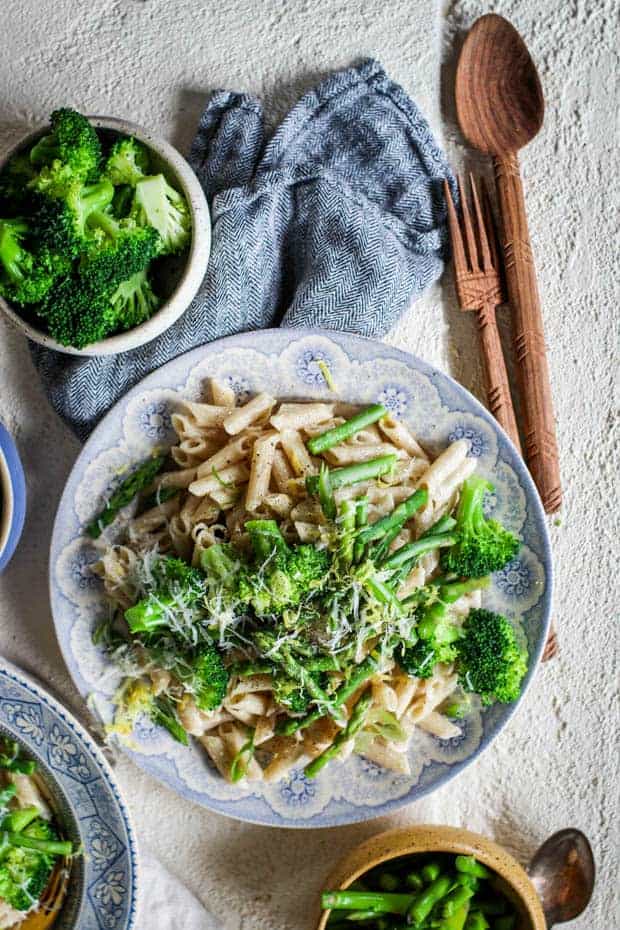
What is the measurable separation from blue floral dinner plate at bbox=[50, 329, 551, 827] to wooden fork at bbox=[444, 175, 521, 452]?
0.78 feet

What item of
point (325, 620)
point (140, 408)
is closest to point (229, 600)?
point (325, 620)

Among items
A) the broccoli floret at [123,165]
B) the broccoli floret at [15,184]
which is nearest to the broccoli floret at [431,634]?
the broccoli floret at [123,165]

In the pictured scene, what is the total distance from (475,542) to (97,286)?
1.45 meters

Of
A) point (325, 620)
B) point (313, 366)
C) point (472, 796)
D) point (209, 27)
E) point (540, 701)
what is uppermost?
point (209, 27)

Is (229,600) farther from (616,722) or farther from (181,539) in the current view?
(616,722)

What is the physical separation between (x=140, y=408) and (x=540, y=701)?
1870 millimetres

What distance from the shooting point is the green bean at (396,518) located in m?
2.79

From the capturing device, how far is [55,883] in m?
3.26

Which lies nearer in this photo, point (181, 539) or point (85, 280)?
point (85, 280)

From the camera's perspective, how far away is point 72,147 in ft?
8.79

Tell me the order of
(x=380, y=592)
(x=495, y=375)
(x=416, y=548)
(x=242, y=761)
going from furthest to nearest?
(x=495, y=375)
(x=242, y=761)
(x=416, y=548)
(x=380, y=592)

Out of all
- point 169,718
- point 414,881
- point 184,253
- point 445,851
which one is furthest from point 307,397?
point 414,881

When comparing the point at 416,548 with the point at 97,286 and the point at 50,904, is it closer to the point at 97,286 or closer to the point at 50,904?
the point at 97,286

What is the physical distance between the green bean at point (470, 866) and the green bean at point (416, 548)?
1.06 metres
